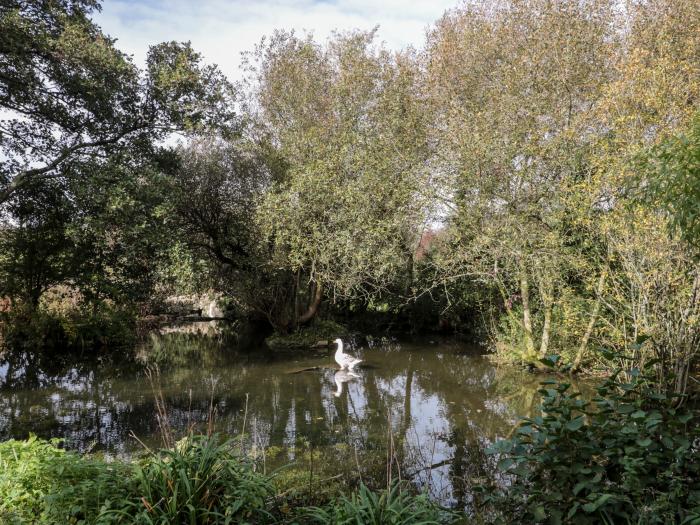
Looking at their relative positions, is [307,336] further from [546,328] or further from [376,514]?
[376,514]

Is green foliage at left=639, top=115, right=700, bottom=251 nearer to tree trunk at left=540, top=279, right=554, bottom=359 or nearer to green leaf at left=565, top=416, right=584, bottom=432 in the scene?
green leaf at left=565, top=416, right=584, bottom=432

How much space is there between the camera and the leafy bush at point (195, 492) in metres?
3.77

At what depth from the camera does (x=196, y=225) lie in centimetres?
1800

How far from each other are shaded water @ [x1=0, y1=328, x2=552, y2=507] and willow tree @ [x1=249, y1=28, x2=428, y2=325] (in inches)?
138

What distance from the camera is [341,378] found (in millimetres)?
12984

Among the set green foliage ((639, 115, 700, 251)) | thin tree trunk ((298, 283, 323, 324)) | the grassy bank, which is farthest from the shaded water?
green foliage ((639, 115, 700, 251))

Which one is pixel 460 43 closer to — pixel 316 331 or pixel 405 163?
pixel 405 163

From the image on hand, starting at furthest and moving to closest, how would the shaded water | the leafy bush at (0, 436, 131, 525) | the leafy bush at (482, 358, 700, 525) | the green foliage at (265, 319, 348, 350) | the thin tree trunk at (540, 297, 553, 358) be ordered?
the green foliage at (265, 319, 348, 350) < the thin tree trunk at (540, 297, 553, 358) < the shaded water < the leafy bush at (0, 436, 131, 525) < the leafy bush at (482, 358, 700, 525)

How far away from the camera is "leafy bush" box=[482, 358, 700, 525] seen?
10.9 ft

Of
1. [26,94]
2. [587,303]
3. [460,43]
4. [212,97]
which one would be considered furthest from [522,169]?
[26,94]

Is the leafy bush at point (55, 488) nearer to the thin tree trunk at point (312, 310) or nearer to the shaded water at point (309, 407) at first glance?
the shaded water at point (309, 407)

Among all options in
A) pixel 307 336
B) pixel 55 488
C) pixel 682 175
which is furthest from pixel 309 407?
pixel 307 336

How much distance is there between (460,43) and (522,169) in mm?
5216

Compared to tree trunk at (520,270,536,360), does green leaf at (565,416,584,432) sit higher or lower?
higher
